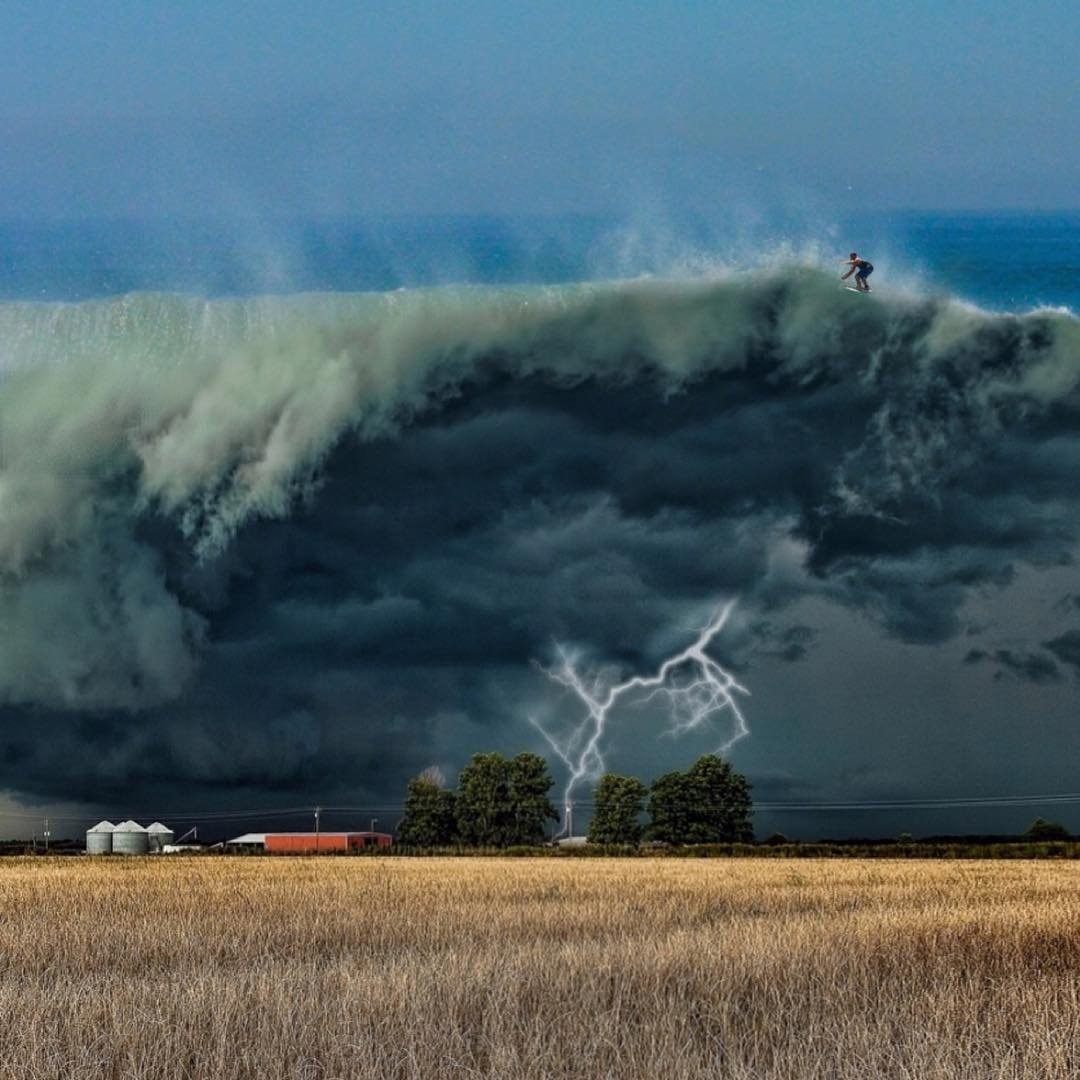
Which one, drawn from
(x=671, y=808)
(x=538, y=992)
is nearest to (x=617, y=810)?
(x=671, y=808)

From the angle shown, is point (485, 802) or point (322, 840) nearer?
point (485, 802)

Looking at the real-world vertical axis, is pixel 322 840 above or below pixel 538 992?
below

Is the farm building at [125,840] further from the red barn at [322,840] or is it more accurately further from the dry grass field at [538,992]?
the dry grass field at [538,992]

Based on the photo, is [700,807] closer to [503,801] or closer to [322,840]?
[503,801]

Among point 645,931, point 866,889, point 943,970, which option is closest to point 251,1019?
point 943,970

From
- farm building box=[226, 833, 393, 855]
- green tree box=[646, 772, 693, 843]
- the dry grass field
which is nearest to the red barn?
farm building box=[226, 833, 393, 855]

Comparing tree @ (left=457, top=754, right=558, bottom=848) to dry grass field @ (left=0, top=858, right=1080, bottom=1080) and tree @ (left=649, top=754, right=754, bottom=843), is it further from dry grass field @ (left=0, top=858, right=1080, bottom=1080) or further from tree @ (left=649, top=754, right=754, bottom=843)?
dry grass field @ (left=0, top=858, right=1080, bottom=1080)
